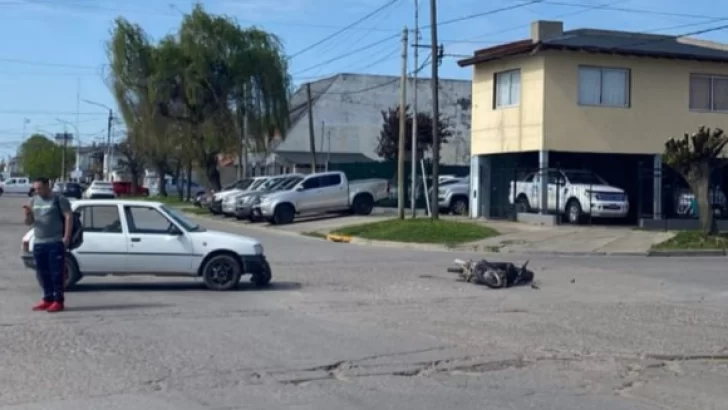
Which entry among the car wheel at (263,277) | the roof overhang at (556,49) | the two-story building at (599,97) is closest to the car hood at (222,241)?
the car wheel at (263,277)

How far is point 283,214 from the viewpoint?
144ft

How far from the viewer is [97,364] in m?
11.4

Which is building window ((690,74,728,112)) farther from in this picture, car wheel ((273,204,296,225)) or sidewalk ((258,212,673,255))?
car wheel ((273,204,296,225))

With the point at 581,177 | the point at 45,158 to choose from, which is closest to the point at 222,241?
the point at 581,177

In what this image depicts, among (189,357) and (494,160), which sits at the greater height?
(494,160)

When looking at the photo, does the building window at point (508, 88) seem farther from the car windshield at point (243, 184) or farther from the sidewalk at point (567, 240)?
the car windshield at point (243, 184)

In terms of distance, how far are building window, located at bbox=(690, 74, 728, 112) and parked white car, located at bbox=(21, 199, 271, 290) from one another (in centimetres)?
2454

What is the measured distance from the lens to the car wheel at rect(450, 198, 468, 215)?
47303mm

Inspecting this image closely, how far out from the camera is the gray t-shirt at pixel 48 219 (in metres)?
15.5

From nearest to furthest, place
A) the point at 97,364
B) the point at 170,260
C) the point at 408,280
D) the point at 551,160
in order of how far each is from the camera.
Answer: the point at 97,364 < the point at 170,260 < the point at 408,280 < the point at 551,160

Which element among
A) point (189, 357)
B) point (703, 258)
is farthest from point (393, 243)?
point (189, 357)

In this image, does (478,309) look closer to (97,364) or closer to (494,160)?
(97,364)

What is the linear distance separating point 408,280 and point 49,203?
8.11 m

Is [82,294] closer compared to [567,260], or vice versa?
[82,294]
